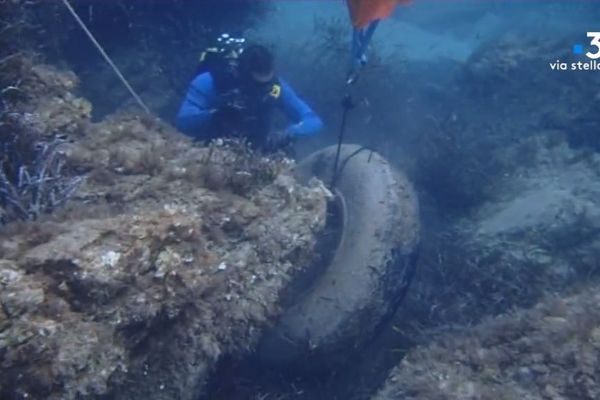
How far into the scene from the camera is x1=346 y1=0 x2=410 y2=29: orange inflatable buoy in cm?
325

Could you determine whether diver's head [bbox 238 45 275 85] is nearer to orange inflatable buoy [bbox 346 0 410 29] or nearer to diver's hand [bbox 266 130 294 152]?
diver's hand [bbox 266 130 294 152]

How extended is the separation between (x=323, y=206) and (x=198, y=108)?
9.66 ft

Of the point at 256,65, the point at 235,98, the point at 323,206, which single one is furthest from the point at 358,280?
the point at 256,65

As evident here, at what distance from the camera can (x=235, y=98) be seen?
20.5ft

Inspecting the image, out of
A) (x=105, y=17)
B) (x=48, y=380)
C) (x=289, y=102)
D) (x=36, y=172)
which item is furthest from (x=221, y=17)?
(x=48, y=380)

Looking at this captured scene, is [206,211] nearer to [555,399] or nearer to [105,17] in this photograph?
[555,399]

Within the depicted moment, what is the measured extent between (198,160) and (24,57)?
2345mm

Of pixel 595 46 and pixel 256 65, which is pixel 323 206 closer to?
pixel 256 65

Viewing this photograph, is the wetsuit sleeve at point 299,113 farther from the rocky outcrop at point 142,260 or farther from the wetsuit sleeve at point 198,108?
the rocky outcrop at point 142,260

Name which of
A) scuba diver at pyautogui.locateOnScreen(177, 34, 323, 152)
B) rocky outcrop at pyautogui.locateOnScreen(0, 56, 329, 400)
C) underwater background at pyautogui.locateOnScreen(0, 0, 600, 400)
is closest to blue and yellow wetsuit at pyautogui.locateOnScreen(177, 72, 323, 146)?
scuba diver at pyautogui.locateOnScreen(177, 34, 323, 152)

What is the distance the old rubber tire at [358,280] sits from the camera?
14.8 ft

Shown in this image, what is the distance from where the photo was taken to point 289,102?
7.47 meters

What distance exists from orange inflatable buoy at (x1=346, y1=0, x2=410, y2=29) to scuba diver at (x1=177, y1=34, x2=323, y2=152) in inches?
108

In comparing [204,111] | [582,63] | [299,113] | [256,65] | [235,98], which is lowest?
[582,63]
